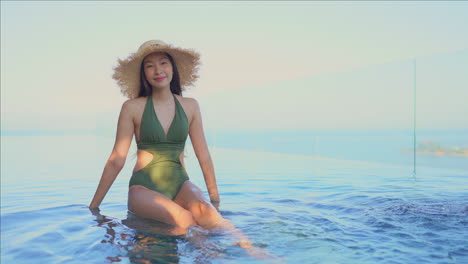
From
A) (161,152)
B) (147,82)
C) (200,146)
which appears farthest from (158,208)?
(147,82)

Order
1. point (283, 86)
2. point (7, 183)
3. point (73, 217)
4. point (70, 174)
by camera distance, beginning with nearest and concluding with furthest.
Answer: point (73, 217) < point (7, 183) < point (70, 174) < point (283, 86)

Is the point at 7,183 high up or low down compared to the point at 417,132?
down

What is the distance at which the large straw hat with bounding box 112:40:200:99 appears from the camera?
2617mm

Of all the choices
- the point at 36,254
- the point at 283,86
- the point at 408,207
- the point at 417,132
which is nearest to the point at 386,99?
the point at 417,132

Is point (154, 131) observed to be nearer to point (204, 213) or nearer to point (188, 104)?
point (188, 104)

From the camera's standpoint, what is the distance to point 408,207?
2.93 meters

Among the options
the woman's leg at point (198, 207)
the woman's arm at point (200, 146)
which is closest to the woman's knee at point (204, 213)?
the woman's leg at point (198, 207)

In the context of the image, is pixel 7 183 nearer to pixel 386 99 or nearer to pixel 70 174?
pixel 70 174

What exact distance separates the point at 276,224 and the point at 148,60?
1203 mm

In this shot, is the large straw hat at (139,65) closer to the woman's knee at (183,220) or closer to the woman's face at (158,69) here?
the woman's face at (158,69)

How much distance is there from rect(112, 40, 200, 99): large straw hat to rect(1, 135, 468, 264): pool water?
787 mm

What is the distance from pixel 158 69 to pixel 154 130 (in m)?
0.36

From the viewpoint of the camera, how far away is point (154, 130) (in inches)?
102

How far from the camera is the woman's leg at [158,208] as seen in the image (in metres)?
2.30
